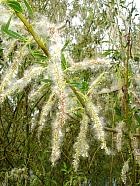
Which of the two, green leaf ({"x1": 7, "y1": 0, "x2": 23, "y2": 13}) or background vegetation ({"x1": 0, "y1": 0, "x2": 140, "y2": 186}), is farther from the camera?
background vegetation ({"x1": 0, "y1": 0, "x2": 140, "y2": 186})

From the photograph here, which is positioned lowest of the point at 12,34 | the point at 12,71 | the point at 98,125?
the point at 98,125

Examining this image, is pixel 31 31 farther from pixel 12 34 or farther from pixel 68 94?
pixel 68 94

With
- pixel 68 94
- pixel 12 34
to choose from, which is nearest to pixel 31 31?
pixel 12 34

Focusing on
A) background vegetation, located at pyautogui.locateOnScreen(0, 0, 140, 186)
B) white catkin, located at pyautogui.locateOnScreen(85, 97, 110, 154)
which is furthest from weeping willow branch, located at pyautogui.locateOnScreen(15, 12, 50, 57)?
white catkin, located at pyautogui.locateOnScreen(85, 97, 110, 154)

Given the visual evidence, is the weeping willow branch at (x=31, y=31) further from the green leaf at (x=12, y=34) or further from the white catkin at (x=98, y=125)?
the white catkin at (x=98, y=125)

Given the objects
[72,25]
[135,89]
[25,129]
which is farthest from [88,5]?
[135,89]

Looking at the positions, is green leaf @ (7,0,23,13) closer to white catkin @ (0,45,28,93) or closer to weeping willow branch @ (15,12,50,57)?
weeping willow branch @ (15,12,50,57)

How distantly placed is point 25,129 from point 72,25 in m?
1.50

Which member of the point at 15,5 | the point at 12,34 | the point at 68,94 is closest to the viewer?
the point at 15,5

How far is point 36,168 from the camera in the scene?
3.77m

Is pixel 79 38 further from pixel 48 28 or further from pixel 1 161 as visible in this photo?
pixel 48 28

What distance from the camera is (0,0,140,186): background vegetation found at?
1.36 meters

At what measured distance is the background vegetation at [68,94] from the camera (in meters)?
1.36

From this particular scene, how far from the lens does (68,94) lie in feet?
5.34
